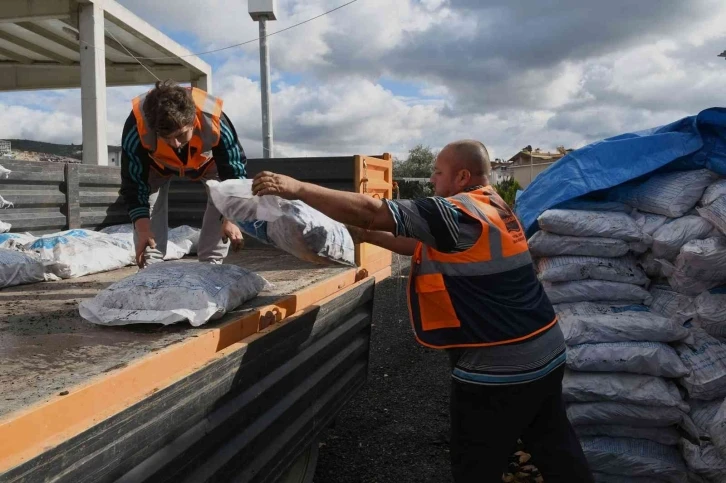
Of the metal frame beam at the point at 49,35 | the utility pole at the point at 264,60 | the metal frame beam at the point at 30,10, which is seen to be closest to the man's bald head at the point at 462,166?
the utility pole at the point at 264,60

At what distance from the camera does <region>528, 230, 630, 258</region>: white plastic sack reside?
3275 mm

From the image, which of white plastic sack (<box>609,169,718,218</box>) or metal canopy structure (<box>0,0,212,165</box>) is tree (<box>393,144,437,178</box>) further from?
white plastic sack (<box>609,169,718,218</box>)

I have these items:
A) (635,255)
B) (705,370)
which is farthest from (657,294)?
(705,370)

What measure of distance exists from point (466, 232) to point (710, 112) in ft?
6.58

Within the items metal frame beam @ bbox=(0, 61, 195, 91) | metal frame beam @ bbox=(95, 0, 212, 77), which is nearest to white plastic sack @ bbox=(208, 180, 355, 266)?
metal frame beam @ bbox=(95, 0, 212, 77)

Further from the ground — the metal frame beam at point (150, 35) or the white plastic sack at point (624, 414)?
the metal frame beam at point (150, 35)

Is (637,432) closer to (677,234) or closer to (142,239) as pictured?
(677,234)

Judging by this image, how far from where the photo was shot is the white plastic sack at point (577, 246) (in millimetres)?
3275

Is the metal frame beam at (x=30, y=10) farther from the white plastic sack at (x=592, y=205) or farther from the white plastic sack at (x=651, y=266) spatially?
the white plastic sack at (x=651, y=266)

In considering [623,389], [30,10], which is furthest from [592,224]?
[30,10]

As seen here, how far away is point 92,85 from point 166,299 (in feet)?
29.8

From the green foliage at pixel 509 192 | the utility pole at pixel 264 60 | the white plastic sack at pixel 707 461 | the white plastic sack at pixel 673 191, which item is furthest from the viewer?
the green foliage at pixel 509 192

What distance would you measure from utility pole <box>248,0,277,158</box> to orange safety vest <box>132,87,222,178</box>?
6396mm

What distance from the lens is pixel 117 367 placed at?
1382mm
